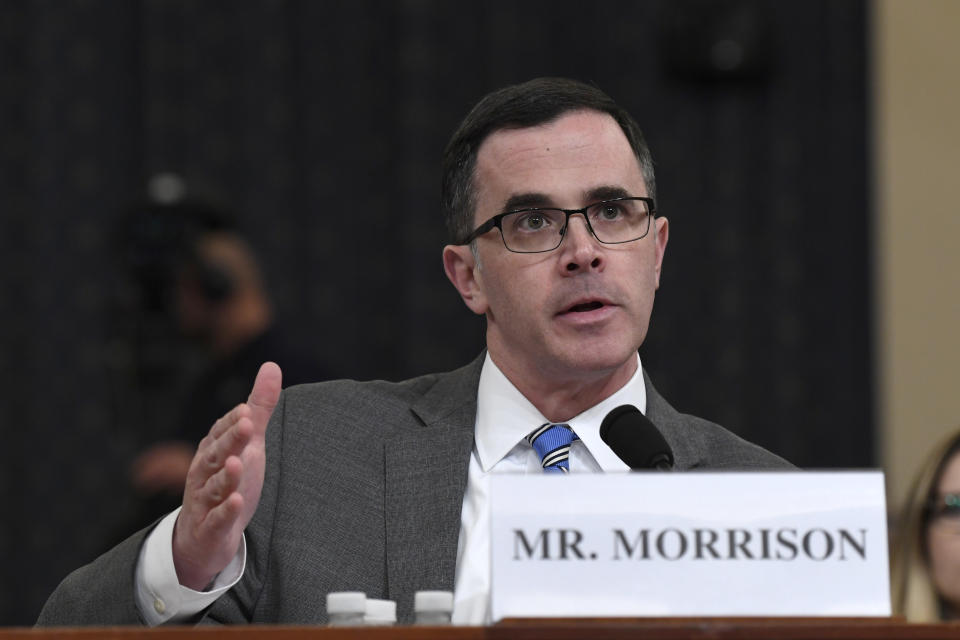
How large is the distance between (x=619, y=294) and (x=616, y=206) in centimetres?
14

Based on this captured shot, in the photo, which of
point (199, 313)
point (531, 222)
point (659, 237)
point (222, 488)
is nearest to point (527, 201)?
point (531, 222)

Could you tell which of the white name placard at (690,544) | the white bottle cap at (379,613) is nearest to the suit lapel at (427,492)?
the white bottle cap at (379,613)

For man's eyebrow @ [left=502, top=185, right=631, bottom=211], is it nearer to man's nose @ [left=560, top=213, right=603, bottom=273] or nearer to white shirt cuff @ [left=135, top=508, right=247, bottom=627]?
man's nose @ [left=560, top=213, right=603, bottom=273]

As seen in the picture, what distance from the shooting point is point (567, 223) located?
6.39 ft

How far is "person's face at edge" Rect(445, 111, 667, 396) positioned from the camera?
1.91m

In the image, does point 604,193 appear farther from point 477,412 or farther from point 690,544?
point 690,544

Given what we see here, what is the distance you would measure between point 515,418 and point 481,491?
12cm

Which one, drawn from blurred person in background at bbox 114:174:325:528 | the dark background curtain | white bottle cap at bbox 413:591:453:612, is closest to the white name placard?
white bottle cap at bbox 413:591:453:612

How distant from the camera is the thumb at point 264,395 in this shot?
1.60 metres

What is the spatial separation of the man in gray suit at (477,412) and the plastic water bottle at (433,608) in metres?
0.42

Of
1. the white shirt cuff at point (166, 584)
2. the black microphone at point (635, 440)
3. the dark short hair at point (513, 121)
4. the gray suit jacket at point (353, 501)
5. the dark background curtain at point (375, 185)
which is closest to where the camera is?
the black microphone at point (635, 440)

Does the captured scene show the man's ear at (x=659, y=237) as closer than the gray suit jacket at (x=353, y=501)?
No

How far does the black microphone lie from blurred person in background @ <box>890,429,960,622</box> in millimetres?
736

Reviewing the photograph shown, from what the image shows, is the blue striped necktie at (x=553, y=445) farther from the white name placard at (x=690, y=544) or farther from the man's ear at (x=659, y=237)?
the white name placard at (x=690, y=544)
